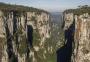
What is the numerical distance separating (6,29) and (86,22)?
20.8 meters

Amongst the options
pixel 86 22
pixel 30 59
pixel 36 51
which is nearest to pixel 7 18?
pixel 86 22

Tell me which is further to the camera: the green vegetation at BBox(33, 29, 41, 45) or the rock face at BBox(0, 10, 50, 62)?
the green vegetation at BBox(33, 29, 41, 45)

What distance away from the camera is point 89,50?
77.3 m

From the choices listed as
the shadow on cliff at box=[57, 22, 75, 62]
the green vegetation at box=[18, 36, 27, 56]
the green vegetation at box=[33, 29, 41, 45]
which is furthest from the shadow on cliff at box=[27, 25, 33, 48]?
the green vegetation at box=[18, 36, 27, 56]

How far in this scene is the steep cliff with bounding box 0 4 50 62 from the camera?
83137 mm

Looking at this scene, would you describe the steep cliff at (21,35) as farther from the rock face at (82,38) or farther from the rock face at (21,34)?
the rock face at (82,38)

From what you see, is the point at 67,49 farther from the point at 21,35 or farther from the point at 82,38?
the point at 82,38

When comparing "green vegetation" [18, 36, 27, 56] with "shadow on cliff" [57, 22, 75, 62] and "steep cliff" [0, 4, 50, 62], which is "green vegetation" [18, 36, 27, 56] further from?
"shadow on cliff" [57, 22, 75, 62]

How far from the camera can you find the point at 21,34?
98.6 metres

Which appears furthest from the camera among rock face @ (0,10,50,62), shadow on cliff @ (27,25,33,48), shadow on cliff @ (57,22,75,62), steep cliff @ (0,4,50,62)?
shadow on cliff @ (27,25,33,48)

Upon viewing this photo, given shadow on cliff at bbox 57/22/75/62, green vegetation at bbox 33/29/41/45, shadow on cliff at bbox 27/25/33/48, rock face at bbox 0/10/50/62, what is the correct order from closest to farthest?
rock face at bbox 0/10/50/62, shadow on cliff at bbox 57/22/75/62, shadow on cliff at bbox 27/25/33/48, green vegetation at bbox 33/29/41/45

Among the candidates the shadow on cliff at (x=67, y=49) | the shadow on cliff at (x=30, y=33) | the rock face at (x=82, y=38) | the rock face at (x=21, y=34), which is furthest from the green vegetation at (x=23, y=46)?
the rock face at (x=82, y=38)

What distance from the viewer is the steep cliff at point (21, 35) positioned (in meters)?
83.1

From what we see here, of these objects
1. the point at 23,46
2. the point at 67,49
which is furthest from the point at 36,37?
the point at 23,46
